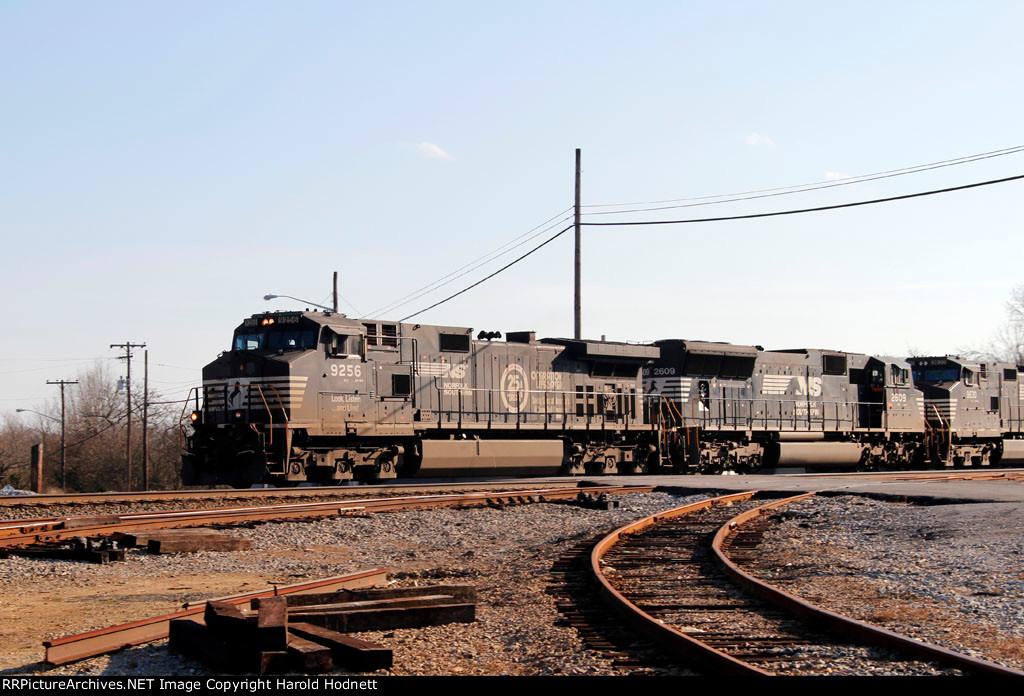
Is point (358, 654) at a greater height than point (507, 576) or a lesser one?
greater

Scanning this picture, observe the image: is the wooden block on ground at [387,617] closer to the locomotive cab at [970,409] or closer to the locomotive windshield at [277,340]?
the locomotive windshield at [277,340]

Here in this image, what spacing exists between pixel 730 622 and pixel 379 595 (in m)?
2.45

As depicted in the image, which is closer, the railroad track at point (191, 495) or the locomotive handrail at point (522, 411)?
the railroad track at point (191, 495)

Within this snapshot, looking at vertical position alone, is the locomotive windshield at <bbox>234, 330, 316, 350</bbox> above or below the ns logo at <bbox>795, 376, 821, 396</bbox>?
above

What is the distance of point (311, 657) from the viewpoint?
5266 millimetres

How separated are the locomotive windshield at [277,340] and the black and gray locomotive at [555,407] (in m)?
0.03

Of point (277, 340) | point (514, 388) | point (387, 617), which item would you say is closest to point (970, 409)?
point (514, 388)

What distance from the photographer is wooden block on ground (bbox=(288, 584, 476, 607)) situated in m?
6.99

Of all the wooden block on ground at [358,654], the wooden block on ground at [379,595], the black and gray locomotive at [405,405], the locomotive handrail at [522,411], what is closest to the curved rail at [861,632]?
the wooden block on ground at [379,595]

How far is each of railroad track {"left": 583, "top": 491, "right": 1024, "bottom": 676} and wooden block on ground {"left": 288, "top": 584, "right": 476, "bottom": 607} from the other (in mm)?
1121

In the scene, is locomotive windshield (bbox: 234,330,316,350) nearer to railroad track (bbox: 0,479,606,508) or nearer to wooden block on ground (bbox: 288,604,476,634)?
railroad track (bbox: 0,479,606,508)

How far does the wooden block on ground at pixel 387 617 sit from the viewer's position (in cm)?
630

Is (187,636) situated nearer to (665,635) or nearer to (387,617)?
(387,617)

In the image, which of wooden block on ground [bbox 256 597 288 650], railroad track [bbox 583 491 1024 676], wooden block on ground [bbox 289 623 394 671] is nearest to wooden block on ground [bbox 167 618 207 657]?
wooden block on ground [bbox 256 597 288 650]
